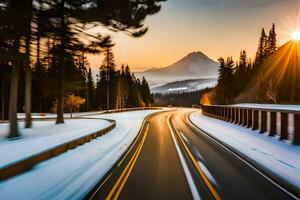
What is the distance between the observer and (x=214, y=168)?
11.5 m

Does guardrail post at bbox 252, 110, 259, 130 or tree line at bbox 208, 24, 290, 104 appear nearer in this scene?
guardrail post at bbox 252, 110, 259, 130

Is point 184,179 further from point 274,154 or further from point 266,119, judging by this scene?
point 266,119

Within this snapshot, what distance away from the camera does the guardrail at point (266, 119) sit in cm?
1664

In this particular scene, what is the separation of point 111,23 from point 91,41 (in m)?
3.15

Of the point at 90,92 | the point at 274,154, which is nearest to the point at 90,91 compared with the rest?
the point at 90,92

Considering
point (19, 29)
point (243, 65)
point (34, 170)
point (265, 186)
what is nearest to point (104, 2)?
point (19, 29)

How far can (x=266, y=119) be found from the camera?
2178cm

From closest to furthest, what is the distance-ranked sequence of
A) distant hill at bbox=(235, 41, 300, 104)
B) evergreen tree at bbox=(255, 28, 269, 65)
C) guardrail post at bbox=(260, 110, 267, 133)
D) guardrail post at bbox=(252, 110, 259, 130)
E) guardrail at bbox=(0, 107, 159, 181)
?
guardrail at bbox=(0, 107, 159, 181) < guardrail post at bbox=(260, 110, 267, 133) < guardrail post at bbox=(252, 110, 259, 130) < distant hill at bbox=(235, 41, 300, 104) < evergreen tree at bbox=(255, 28, 269, 65)

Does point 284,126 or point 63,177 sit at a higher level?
point 284,126

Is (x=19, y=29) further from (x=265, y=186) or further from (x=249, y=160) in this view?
(x=265, y=186)

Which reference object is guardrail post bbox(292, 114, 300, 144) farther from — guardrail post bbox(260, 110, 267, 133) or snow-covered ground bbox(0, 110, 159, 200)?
snow-covered ground bbox(0, 110, 159, 200)

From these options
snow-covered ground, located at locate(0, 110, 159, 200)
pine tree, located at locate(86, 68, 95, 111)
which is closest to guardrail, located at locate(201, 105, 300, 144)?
snow-covered ground, located at locate(0, 110, 159, 200)

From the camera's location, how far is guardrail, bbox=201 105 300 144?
54.6 feet

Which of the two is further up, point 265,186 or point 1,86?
point 1,86
